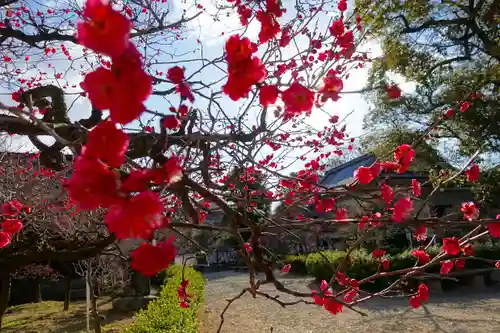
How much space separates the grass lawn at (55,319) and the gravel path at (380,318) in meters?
2.16

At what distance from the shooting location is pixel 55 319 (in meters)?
10.1

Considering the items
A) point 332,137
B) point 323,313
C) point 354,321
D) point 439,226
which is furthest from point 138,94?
point 323,313

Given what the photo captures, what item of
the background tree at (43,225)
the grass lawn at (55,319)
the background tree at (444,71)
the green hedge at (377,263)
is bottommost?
the grass lawn at (55,319)

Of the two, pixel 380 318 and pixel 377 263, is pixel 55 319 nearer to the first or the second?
pixel 380 318

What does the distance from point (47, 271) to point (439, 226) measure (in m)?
12.6

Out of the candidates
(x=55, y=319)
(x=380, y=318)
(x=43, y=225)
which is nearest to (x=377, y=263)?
(x=380, y=318)

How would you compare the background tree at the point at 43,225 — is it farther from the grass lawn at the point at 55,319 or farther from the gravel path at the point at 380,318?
the grass lawn at the point at 55,319

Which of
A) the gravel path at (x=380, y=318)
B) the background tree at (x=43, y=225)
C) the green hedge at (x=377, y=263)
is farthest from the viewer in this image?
the green hedge at (x=377, y=263)

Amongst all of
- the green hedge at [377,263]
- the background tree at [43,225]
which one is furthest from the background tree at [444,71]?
the background tree at [43,225]

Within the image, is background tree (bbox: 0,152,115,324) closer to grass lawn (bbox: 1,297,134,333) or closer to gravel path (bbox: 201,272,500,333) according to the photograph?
gravel path (bbox: 201,272,500,333)

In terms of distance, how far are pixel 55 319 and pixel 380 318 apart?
25.9 ft

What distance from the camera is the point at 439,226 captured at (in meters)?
1.57

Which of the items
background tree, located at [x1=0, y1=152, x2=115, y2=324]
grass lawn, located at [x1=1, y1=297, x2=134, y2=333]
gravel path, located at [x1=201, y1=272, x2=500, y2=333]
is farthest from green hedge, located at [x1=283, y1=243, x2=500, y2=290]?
background tree, located at [x1=0, y1=152, x2=115, y2=324]

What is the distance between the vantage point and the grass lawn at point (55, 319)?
8945 mm
